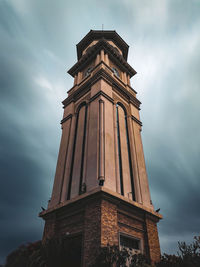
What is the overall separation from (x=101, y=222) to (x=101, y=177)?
2.88 m

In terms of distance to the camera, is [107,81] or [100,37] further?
[100,37]

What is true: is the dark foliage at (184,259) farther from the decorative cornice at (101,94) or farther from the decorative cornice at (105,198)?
the decorative cornice at (101,94)

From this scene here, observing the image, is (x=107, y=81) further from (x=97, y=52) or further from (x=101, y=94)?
(x=97, y=52)

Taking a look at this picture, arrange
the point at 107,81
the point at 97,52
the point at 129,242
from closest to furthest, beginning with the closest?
the point at 129,242 < the point at 107,81 < the point at 97,52

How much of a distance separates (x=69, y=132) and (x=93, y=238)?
10.8 m

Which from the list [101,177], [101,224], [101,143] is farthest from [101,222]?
[101,143]

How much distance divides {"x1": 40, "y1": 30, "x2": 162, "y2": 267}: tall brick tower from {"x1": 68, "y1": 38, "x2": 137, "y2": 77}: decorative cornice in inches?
61.9

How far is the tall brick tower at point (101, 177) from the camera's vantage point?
1111cm

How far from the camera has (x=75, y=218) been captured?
489 inches

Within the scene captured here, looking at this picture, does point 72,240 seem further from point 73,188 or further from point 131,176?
point 131,176

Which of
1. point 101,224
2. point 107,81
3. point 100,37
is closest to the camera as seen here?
point 101,224

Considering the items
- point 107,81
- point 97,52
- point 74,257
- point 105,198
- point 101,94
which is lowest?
point 74,257

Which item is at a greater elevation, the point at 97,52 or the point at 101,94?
the point at 97,52

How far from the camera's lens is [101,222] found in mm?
10219
